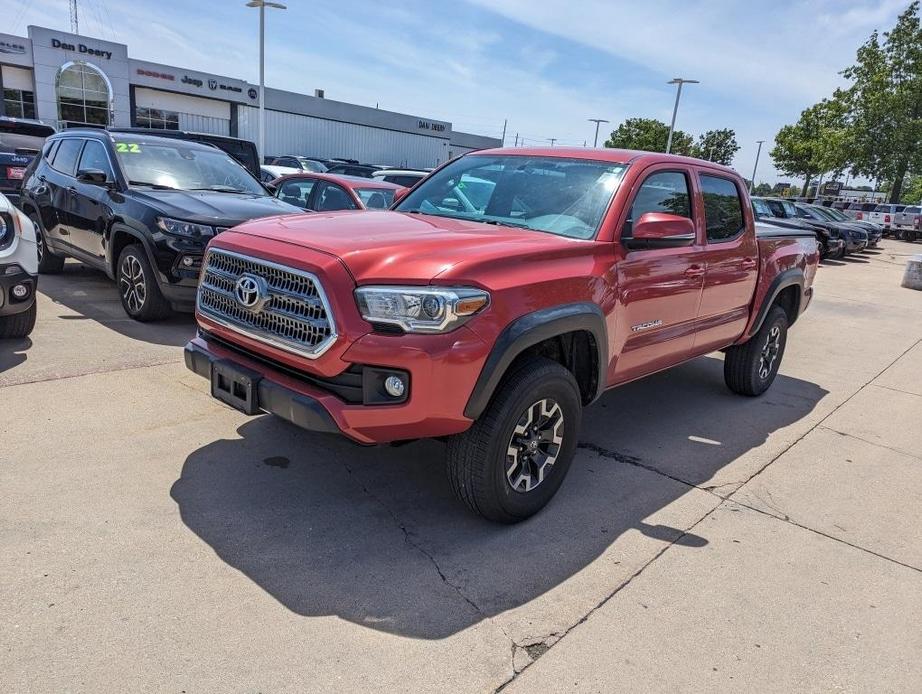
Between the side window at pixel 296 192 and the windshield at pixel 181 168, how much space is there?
4.77ft

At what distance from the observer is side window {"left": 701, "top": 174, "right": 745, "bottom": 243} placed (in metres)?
4.77

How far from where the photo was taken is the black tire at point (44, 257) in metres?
7.97

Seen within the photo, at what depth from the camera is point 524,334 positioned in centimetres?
303

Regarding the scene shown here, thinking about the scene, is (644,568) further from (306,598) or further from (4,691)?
(4,691)

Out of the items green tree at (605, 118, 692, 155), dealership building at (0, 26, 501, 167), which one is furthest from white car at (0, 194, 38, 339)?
green tree at (605, 118, 692, 155)

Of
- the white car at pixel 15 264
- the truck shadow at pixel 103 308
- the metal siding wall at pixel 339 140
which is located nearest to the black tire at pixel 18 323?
the white car at pixel 15 264

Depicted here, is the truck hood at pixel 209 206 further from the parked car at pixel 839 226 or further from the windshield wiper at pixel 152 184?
the parked car at pixel 839 226

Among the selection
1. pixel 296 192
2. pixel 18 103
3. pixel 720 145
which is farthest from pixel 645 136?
pixel 296 192

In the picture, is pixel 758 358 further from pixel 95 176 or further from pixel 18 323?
pixel 95 176

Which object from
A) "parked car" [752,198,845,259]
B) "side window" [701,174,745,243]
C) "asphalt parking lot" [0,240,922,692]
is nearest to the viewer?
"asphalt parking lot" [0,240,922,692]

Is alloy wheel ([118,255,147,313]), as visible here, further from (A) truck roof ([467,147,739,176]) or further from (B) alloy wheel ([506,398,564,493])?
(B) alloy wheel ([506,398,564,493])

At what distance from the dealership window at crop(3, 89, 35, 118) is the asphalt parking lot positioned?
116 ft

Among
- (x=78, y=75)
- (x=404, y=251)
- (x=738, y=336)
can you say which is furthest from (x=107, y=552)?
(x=78, y=75)

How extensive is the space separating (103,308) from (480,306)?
17.9 ft
